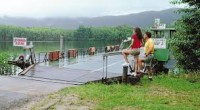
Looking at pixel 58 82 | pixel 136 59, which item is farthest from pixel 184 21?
pixel 58 82

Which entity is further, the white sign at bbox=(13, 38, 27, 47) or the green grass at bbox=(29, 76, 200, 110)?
the white sign at bbox=(13, 38, 27, 47)

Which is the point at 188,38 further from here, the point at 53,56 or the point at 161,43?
the point at 53,56

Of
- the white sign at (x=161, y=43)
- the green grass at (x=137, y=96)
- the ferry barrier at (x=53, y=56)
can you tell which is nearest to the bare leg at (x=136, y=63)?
the green grass at (x=137, y=96)

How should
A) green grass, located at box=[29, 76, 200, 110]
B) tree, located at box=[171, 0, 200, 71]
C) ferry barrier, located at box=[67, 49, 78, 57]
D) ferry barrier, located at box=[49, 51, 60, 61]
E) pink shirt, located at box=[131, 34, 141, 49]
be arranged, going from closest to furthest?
green grass, located at box=[29, 76, 200, 110], pink shirt, located at box=[131, 34, 141, 49], tree, located at box=[171, 0, 200, 71], ferry barrier, located at box=[49, 51, 60, 61], ferry barrier, located at box=[67, 49, 78, 57]

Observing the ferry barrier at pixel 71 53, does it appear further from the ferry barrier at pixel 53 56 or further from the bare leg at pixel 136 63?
the bare leg at pixel 136 63

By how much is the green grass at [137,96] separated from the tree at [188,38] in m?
3.92

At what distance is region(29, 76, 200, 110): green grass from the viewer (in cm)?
943

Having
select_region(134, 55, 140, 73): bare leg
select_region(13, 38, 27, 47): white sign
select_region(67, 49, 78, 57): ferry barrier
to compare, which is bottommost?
select_region(67, 49, 78, 57): ferry barrier

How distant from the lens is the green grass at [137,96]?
943cm

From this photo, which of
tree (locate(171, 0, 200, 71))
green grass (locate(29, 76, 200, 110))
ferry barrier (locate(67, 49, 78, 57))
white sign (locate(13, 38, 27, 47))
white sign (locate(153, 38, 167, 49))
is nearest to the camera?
green grass (locate(29, 76, 200, 110))

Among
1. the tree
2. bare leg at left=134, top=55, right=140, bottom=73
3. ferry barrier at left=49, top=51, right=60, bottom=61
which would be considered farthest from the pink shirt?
ferry barrier at left=49, top=51, right=60, bottom=61

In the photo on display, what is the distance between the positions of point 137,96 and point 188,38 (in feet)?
24.5

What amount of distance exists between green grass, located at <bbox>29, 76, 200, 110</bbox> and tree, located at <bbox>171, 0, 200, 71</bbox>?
12.9 ft

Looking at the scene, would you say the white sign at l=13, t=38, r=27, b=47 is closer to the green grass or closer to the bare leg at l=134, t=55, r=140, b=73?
the bare leg at l=134, t=55, r=140, b=73
